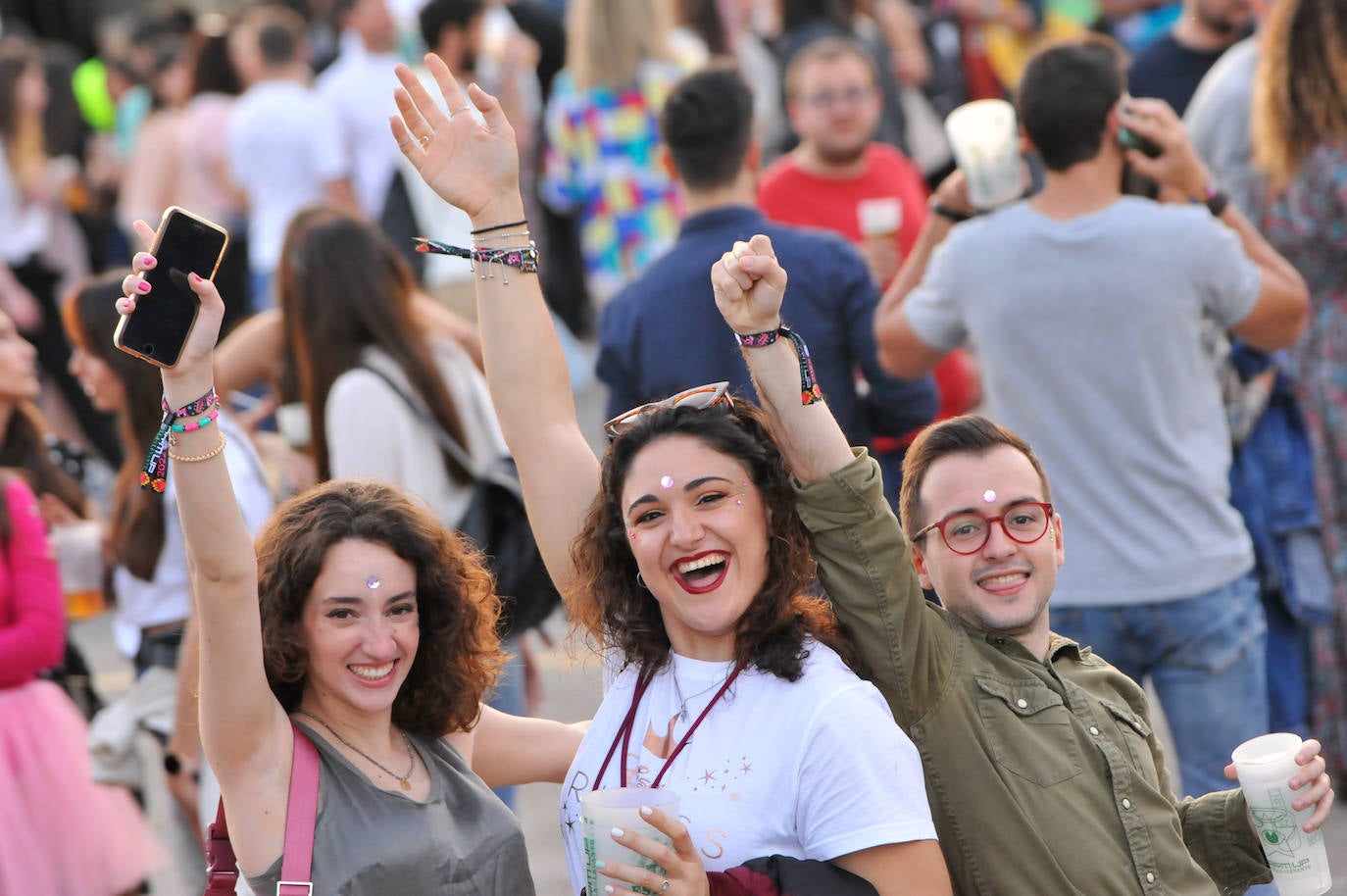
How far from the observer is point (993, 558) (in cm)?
277

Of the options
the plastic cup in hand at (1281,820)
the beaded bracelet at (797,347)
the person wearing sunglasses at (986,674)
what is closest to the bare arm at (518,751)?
the person wearing sunglasses at (986,674)

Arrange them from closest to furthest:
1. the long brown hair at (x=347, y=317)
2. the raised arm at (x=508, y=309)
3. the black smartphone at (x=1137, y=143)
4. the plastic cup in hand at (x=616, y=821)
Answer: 1. the plastic cup in hand at (x=616, y=821)
2. the raised arm at (x=508, y=309)
3. the black smartphone at (x=1137, y=143)
4. the long brown hair at (x=347, y=317)

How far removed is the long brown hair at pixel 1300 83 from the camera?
4.96m

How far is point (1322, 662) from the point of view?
5.04 meters

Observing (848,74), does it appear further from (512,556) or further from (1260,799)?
(1260,799)

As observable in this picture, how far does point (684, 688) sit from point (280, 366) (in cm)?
258

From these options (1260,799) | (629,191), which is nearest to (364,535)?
(1260,799)

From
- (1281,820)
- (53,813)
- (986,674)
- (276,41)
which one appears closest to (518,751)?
(986,674)

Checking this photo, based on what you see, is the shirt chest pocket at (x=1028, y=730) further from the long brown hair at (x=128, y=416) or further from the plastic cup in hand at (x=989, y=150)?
the long brown hair at (x=128, y=416)

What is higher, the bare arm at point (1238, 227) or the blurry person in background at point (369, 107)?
the blurry person in background at point (369, 107)

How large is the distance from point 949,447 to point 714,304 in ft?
5.41

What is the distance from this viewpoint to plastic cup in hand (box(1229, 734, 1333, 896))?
8.67 feet

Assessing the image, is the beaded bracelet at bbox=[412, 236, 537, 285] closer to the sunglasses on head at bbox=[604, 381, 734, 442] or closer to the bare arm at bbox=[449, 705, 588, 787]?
the sunglasses on head at bbox=[604, 381, 734, 442]

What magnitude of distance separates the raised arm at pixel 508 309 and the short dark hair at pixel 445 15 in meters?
5.95
